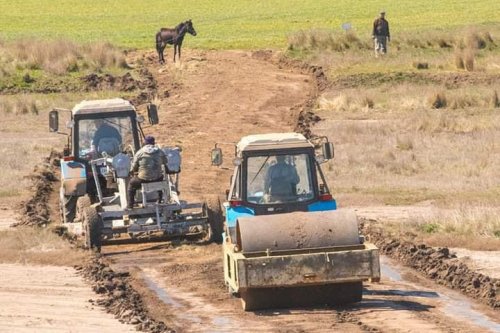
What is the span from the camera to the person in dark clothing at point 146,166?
2044 cm

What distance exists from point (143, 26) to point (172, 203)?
54.8 m

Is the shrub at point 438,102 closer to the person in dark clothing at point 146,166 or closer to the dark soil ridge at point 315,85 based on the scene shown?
the dark soil ridge at point 315,85

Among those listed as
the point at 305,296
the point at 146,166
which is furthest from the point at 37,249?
the point at 305,296

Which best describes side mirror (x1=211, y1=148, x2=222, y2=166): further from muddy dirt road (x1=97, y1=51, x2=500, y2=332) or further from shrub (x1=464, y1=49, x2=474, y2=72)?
shrub (x1=464, y1=49, x2=474, y2=72)

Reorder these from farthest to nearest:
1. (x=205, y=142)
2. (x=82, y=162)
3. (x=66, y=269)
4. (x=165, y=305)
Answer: (x=205, y=142) < (x=82, y=162) < (x=66, y=269) < (x=165, y=305)

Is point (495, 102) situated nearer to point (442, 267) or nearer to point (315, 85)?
point (315, 85)

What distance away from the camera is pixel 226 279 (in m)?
16.4

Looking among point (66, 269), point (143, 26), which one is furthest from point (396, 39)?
point (66, 269)

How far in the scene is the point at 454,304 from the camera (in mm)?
15648

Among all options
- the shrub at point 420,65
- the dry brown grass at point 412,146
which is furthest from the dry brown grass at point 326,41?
the dry brown grass at point 412,146

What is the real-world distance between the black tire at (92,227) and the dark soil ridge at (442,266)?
167 inches

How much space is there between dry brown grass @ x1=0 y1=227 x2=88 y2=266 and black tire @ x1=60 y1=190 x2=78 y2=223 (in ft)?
2.92

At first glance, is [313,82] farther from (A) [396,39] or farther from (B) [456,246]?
(B) [456,246]

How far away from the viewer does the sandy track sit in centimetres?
1463
